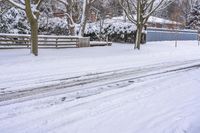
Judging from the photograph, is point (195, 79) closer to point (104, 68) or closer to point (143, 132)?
point (104, 68)

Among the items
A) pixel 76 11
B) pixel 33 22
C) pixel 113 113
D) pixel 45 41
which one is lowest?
pixel 113 113

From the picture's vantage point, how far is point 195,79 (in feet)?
36.4

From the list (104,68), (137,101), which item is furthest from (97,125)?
(104,68)

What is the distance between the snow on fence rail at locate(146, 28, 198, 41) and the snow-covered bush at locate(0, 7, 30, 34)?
1211 centimetres

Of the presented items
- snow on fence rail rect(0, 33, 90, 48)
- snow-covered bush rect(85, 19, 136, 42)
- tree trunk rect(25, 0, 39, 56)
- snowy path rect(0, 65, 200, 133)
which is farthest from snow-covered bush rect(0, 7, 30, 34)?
snowy path rect(0, 65, 200, 133)

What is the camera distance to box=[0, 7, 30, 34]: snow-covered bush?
88.6 ft

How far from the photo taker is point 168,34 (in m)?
37.6

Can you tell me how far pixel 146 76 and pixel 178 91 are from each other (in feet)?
8.48

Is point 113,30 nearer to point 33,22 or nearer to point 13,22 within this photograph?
point 13,22

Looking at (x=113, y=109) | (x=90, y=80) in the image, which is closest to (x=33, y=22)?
(x=90, y=80)

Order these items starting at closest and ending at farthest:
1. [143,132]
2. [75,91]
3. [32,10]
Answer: [143,132]
[75,91]
[32,10]

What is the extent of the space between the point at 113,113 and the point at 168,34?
32143 millimetres

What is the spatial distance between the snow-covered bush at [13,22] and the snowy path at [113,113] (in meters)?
20.0

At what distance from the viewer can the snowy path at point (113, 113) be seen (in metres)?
5.74
